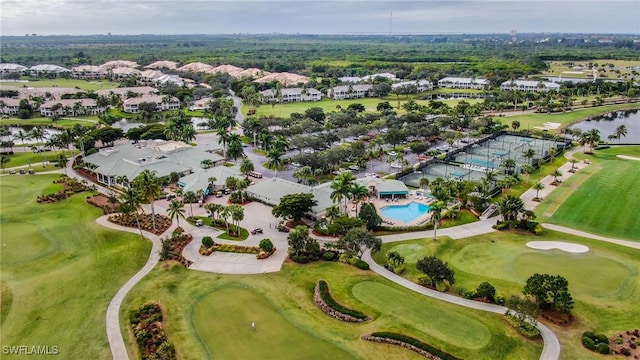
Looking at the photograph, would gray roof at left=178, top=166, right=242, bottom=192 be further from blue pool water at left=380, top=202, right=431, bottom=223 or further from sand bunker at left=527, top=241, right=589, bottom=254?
sand bunker at left=527, top=241, right=589, bottom=254

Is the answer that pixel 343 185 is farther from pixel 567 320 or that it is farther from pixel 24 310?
pixel 24 310

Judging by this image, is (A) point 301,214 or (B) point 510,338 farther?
(A) point 301,214

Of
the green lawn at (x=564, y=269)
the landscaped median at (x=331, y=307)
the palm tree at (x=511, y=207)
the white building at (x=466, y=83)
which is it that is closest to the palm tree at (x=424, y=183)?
the palm tree at (x=511, y=207)

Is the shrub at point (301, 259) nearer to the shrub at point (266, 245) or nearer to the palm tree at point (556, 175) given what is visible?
the shrub at point (266, 245)

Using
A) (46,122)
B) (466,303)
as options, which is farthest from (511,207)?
(46,122)

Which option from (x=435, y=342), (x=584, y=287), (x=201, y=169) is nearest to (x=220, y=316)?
(x=435, y=342)
